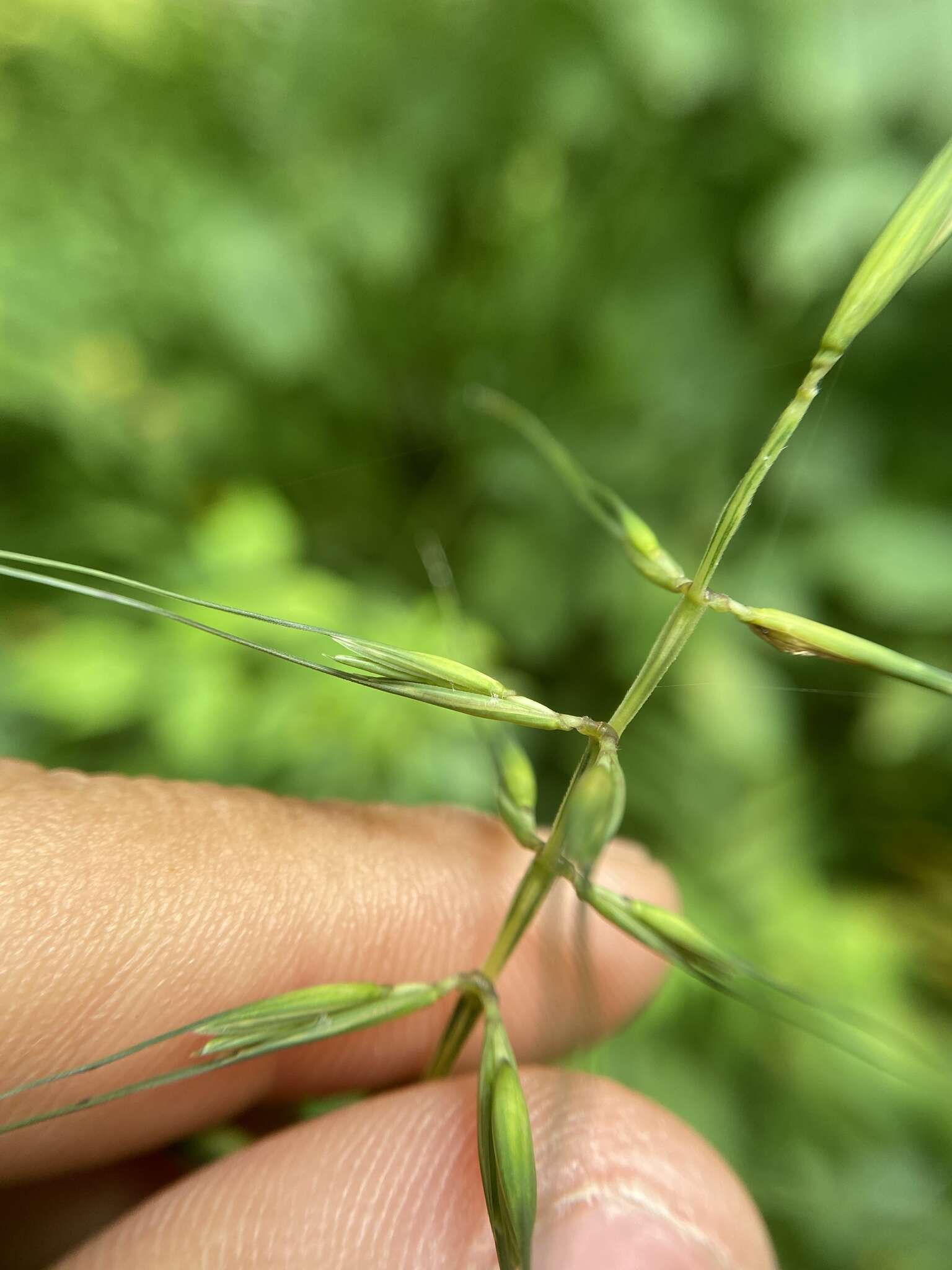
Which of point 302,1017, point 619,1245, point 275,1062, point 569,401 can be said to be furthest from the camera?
point 569,401

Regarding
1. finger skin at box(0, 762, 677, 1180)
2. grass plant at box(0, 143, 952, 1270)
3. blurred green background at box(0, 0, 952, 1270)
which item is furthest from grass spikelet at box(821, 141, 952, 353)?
blurred green background at box(0, 0, 952, 1270)

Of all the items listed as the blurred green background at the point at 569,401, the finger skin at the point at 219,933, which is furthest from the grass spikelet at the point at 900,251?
the blurred green background at the point at 569,401

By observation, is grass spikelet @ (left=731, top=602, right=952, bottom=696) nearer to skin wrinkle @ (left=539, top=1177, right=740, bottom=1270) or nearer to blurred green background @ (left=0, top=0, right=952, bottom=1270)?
skin wrinkle @ (left=539, top=1177, right=740, bottom=1270)

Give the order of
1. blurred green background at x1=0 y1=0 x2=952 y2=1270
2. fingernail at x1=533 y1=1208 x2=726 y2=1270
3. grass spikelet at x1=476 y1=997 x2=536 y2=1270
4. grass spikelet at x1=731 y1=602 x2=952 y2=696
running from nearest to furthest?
grass spikelet at x1=731 y1=602 x2=952 y2=696
grass spikelet at x1=476 y1=997 x2=536 y2=1270
fingernail at x1=533 y1=1208 x2=726 y2=1270
blurred green background at x1=0 y1=0 x2=952 y2=1270

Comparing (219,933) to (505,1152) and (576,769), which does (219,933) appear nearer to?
(505,1152)

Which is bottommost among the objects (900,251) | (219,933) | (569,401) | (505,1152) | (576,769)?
(219,933)

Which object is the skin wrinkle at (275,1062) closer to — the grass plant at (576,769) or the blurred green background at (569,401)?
the grass plant at (576,769)

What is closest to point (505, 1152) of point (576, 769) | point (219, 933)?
point (576, 769)

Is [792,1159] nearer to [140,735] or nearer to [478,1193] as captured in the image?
[478,1193]
